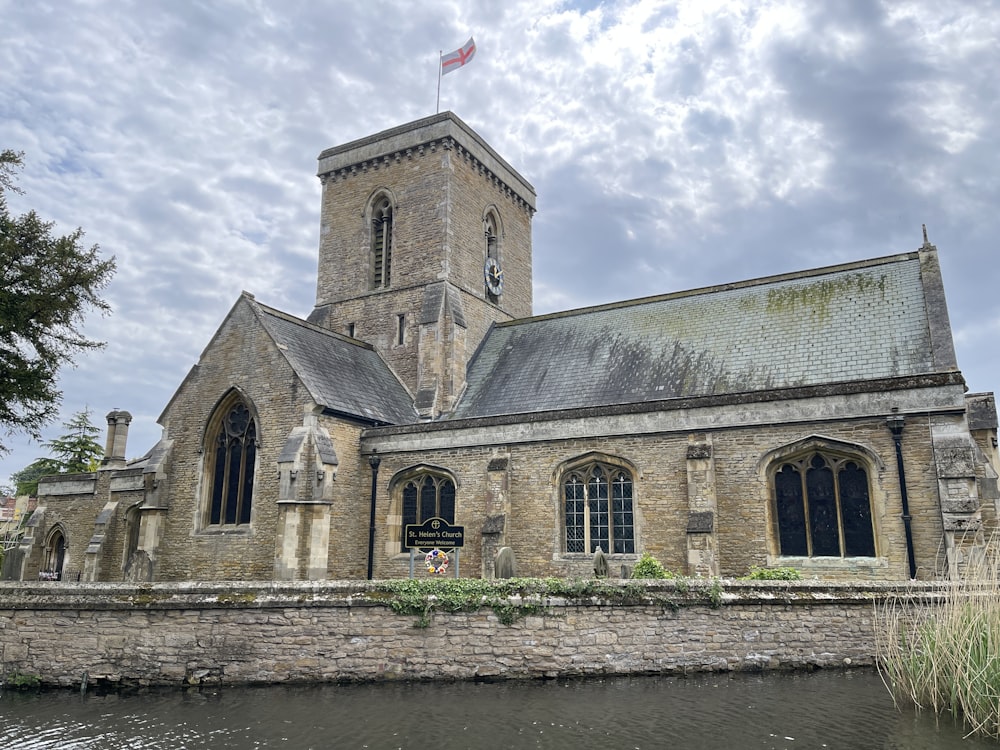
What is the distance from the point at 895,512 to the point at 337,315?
22004 millimetres

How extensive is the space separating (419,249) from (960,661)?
24.0m

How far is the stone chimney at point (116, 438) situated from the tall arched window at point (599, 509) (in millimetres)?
20078

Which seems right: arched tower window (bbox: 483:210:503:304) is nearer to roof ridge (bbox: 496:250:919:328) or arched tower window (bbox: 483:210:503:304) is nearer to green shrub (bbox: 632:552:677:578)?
roof ridge (bbox: 496:250:919:328)

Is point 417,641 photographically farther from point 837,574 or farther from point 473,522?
point 837,574

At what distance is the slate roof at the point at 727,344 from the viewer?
1966cm

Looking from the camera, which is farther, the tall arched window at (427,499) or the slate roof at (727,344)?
the tall arched window at (427,499)

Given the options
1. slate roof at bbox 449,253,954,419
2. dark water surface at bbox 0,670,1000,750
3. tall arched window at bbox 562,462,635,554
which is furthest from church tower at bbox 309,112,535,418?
dark water surface at bbox 0,670,1000,750

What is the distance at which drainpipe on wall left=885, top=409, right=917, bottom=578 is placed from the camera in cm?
1614

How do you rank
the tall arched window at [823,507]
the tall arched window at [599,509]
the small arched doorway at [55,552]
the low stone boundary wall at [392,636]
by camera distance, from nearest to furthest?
the low stone boundary wall at [392,636] < the tall arched window at [823,507] < the tall arched window at [599,509] < the small arched doorway at [55,552]

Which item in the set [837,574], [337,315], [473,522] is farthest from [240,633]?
[337,315]

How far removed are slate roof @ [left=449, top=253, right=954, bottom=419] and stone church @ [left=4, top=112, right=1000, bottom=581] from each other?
8 cm

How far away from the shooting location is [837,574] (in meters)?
16.8

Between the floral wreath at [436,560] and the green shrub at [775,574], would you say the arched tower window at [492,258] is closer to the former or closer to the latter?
the floral wreath at [436,560]

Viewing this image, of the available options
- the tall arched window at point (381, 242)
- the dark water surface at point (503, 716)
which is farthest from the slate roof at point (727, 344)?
the dark water surface at point (503, 716)
